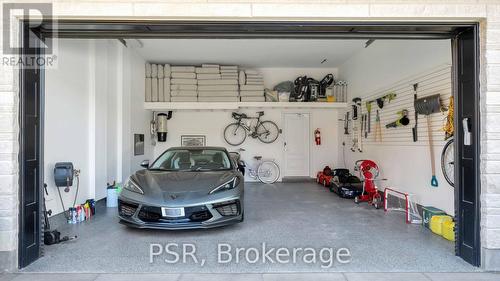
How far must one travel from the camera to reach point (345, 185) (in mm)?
6340

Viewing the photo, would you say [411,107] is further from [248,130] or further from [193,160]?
[248,130]

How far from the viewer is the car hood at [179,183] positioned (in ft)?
12.1

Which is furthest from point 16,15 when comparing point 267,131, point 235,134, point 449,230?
point 267,131

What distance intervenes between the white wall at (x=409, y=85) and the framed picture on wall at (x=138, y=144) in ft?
16.9

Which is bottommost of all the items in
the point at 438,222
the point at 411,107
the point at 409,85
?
the point at 438,222

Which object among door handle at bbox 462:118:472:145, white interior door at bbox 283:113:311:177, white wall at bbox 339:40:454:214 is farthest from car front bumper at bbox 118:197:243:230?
white interior door at bbox 283:113:311:177

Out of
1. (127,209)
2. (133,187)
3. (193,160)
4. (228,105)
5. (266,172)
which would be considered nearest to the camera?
(127,209)

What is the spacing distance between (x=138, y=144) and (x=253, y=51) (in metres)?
3.43

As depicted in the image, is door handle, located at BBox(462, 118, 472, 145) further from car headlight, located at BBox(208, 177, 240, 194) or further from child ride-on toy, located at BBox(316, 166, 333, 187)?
child ride-on toy, located at BBox(316, 166, 333, 187)

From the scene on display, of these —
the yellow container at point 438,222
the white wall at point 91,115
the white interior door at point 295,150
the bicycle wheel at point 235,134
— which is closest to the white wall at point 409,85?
the yellow container at point 438,222

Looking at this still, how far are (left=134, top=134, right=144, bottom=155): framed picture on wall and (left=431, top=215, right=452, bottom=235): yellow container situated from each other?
5804 millimetres

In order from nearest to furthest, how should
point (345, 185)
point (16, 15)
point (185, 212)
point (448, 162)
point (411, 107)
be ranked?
point (16, 15) → point (185, 212) → point (448, 162) → point (411, 107) → point (345, 185)

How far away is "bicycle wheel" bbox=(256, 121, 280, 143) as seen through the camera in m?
8.82

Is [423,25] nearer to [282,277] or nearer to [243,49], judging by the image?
[282,277]
